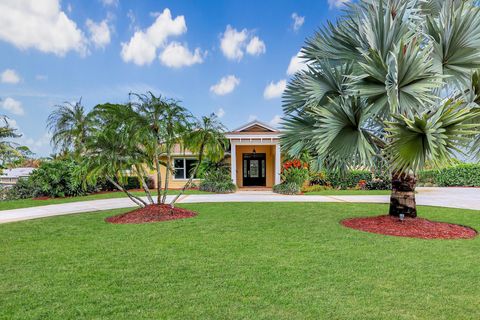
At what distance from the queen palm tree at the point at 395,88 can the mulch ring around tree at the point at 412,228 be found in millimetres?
385

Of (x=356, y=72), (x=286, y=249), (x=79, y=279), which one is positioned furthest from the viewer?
(x=356, y=72)

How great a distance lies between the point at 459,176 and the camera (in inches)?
863

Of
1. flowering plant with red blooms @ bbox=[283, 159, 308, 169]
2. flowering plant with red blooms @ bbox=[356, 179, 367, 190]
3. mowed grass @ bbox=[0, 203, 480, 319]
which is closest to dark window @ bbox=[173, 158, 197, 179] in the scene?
flowering plant with red blooms @ bbox=[283, 159, 308, 169]

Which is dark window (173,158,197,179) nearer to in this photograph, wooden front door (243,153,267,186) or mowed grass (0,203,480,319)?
wooden front door (243,153,267,186)

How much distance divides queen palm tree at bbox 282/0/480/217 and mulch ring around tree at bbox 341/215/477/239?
0.39 m

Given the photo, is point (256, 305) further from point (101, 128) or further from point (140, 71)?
point (140, 71)

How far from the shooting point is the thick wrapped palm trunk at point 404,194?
811 centimetres

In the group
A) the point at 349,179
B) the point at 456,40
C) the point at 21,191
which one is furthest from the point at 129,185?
the point at 456,40

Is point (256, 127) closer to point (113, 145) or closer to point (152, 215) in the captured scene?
point (152, 215)

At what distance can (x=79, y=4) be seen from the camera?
13641 mm

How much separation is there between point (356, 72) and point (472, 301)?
5.20 meters

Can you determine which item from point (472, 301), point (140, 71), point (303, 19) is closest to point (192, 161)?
point (140, 71)

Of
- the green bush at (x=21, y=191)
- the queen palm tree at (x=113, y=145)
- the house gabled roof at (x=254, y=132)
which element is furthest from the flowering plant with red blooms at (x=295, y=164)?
the green bush at (x=21, y=191)

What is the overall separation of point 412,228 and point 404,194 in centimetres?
98
